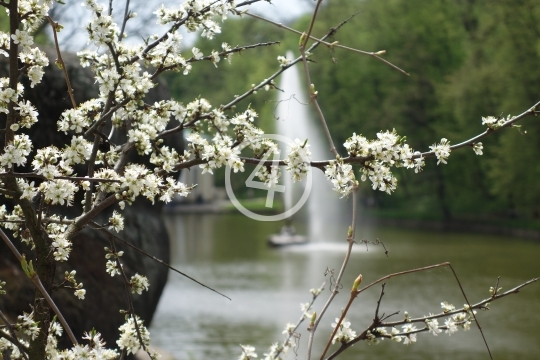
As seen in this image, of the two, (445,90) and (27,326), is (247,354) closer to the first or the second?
(27,326)

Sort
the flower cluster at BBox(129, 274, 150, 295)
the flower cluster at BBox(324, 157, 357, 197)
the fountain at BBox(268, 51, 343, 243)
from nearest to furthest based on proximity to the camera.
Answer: the flower cluster at BBox(324, 157, 357, 197)
the flower cluster at BBox(129, 274, 150, 295)
the fountain at BBox(268, 51, 343, 243)

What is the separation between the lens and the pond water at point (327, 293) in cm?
972

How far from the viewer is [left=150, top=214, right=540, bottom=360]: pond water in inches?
383

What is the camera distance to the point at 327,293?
45.3 ft

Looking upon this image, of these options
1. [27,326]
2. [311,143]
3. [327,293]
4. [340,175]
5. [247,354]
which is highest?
[311,143]

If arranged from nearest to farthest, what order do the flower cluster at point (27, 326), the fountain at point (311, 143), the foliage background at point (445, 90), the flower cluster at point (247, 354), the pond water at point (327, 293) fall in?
the flower cluster at point (27, 326)
the flower cluster at point (247, 354)
the pond water at point (327, 293)
the foliage background at point (445, 90)
the fountain at point (311, 143)

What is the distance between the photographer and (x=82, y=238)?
20.7 feet

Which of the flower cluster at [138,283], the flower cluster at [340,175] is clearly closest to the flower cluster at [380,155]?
the flower cluster at [340,175]

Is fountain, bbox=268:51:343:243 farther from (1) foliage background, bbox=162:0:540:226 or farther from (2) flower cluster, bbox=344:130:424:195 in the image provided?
(2) flower cluster, bbox=344:130:424:195

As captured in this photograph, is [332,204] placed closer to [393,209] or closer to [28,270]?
[393,209]

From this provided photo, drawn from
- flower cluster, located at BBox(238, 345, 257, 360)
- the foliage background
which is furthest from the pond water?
the foliage background

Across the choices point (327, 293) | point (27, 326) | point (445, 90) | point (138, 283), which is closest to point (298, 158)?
point (138, 283)

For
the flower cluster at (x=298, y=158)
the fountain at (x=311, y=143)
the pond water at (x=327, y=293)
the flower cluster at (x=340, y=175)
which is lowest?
the pond water at (x=327, y=293)

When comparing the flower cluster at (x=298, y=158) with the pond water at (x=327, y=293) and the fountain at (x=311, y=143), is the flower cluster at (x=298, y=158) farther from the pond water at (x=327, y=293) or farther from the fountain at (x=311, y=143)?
the fountain at (x=311, y=143)
